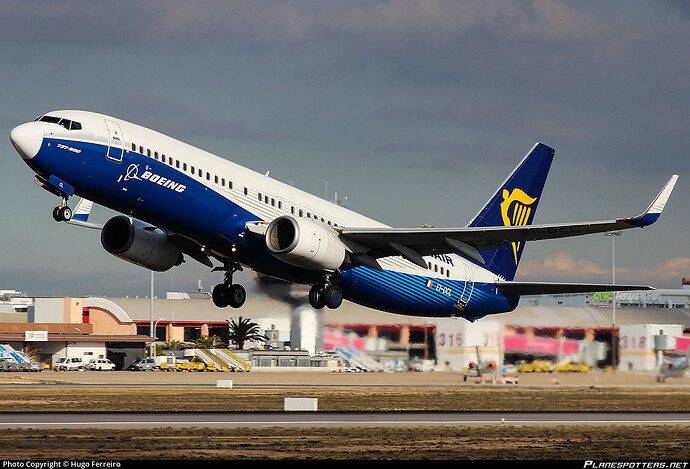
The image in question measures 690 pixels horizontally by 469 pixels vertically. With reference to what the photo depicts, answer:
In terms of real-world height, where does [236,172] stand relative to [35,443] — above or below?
above

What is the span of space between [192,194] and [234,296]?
849 cm

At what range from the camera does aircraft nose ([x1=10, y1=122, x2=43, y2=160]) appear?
30.5 meters

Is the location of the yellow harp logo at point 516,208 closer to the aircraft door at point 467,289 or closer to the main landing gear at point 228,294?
the aircraft door at point 467,289

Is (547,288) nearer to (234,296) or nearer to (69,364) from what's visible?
(234,296)

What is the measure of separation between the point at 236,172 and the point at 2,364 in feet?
181

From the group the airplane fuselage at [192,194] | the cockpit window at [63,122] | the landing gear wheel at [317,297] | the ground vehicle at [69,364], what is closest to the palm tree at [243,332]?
the ground vehicle at [69,364]

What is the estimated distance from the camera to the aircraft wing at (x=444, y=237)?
35.4 m

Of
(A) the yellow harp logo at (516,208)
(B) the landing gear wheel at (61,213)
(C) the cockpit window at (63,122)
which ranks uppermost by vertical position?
(C) the cockpit window at (63,122)

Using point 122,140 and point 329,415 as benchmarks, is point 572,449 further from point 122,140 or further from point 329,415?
point 122,140

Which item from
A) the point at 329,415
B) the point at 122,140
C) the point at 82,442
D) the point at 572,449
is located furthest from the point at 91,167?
the point at 572,449

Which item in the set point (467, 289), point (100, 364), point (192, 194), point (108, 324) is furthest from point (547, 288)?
point (108, 324)

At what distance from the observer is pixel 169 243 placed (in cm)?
3941

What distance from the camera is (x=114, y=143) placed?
32156 millimetres

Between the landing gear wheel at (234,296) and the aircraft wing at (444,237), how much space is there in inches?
237
